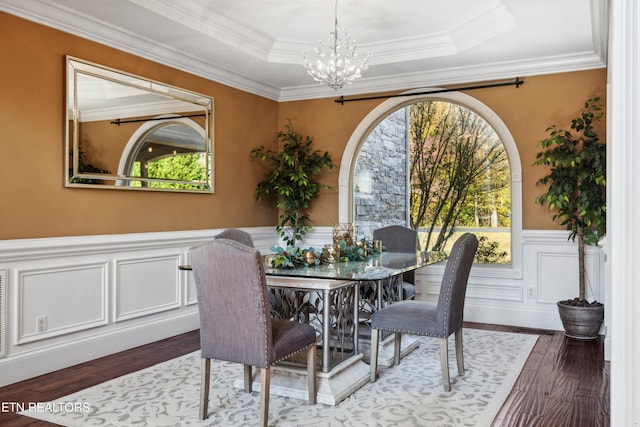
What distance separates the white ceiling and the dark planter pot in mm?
2223

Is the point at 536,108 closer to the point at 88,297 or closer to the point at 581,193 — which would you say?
the point at 581,193

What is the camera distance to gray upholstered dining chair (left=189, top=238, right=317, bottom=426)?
2498 mm

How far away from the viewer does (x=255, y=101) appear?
580 centimetres

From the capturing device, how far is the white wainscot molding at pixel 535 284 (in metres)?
4.75

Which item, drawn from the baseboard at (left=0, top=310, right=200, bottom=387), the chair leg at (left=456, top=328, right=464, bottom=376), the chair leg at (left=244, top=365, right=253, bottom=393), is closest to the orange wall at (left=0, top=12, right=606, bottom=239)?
the baseboard at (left=0, top=310, right=200, bottom=387)

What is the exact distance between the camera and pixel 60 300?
3.65 meters

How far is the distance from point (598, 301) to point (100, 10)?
4.78 metres

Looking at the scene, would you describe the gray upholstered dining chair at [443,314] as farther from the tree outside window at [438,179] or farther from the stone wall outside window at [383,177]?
the stone wall outside window at [383,177]

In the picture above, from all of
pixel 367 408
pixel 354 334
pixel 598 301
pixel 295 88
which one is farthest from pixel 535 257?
pixel 295 88

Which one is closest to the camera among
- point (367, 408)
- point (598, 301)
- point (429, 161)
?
point (367, 408)

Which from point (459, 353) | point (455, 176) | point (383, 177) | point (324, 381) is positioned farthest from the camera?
point (383, 177)

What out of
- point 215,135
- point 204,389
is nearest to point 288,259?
point 204,389

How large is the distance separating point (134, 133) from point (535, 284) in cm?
393

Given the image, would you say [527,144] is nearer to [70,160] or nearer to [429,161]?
[429,161]
